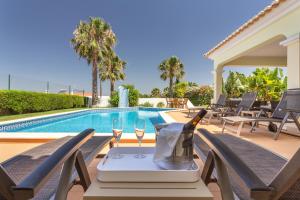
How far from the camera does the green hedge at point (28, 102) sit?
39.0ft

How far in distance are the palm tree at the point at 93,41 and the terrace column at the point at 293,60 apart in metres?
16.7

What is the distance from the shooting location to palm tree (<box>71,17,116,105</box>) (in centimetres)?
2078

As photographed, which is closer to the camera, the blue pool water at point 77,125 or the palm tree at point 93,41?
the blue pool water at point 77,125

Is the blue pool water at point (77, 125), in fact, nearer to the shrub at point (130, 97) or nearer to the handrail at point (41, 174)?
the handrail at point (41, 174)

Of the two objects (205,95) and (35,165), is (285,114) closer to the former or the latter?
(35,165)

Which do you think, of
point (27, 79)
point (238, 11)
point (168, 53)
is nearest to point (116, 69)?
point (168, 53)

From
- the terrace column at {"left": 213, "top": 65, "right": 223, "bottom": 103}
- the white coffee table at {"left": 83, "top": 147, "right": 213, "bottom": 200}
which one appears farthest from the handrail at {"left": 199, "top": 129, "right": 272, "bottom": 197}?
the terrace column at {"left": 213, "top": 65, "right": 223, "bottom": 103}

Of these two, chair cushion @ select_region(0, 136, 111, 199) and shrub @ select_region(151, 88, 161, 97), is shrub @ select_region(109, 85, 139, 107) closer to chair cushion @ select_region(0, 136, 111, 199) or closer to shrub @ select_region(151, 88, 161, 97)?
shrub @ select_region(151, 88, 161, 97)

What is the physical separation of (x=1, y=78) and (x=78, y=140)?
13.9 m

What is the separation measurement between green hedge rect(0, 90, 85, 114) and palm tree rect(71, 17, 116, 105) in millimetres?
4151

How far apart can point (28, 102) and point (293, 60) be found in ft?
40.5

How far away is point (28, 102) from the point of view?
530 inches

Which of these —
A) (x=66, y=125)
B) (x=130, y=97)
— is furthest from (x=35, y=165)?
(x=130, y=97)

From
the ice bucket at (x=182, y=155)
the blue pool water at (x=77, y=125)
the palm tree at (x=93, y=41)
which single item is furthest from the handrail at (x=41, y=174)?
the palm tree at (x=93, y=41)
